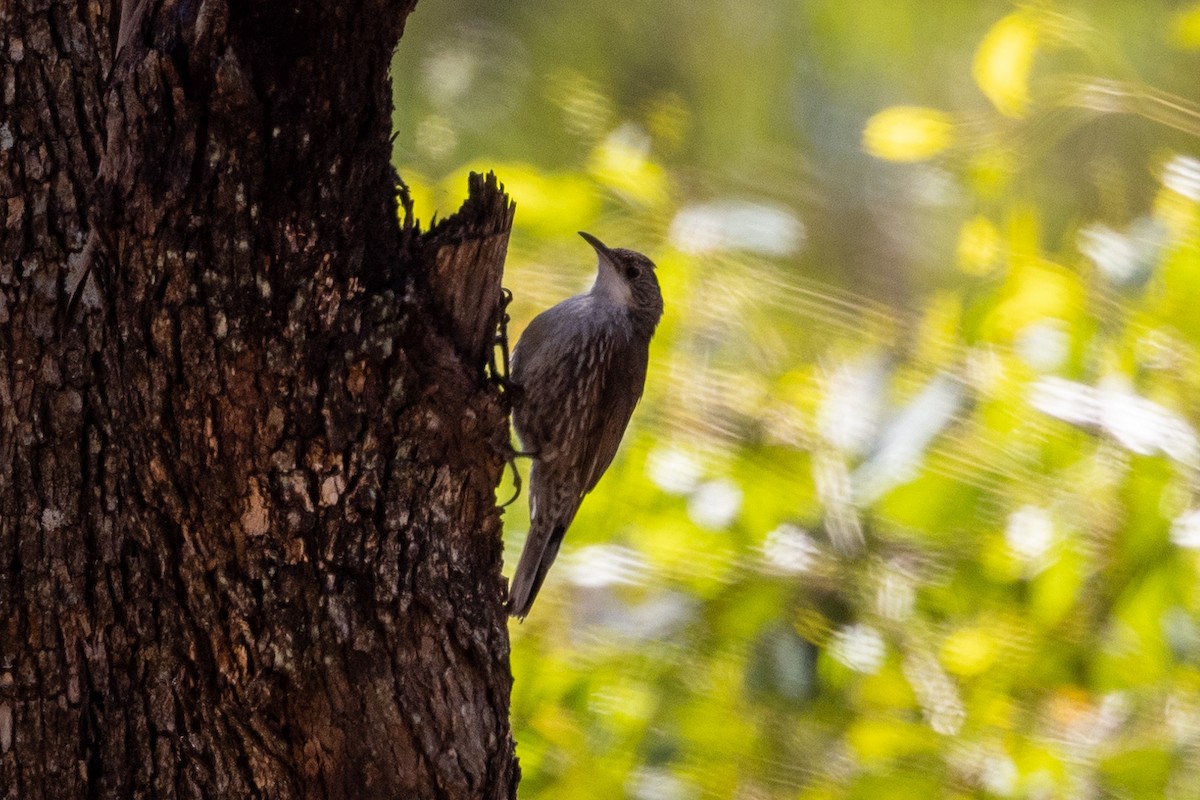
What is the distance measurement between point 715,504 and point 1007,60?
1558mm

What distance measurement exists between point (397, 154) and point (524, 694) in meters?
2.25

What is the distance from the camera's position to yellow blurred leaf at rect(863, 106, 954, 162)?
12.9 ft

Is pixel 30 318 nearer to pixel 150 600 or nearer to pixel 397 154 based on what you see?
pixel 150 600

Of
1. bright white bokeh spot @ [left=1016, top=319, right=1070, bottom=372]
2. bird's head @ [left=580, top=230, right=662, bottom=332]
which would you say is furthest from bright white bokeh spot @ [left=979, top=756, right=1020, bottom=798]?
bird's head @ [left=580, top=230, right=662, bottom=332]

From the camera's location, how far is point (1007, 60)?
3.80m

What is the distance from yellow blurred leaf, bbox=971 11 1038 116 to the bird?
115 centimetres

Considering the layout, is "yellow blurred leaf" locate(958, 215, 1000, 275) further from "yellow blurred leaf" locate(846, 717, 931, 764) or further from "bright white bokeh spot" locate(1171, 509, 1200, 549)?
"yellow blurred leaf" locate(846, 717, 931, 764)

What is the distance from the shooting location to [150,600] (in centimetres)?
207

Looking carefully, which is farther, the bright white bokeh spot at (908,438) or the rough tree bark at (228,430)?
the bright white bokeh spot at (908,438)

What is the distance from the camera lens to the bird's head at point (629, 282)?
13.3 feet

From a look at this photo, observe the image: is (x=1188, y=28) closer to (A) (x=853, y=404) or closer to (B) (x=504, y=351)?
(A) (x=853, y=404)

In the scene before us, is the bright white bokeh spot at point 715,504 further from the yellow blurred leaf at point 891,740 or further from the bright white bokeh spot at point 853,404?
the yellow blurred leaf at point 891,740

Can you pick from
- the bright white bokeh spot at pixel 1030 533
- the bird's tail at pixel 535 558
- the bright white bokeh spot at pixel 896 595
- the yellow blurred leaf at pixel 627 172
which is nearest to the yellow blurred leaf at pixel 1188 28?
the bright white bokeh spot at pixel 1030 533

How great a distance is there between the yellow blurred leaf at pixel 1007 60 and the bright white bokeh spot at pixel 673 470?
1.42 m
